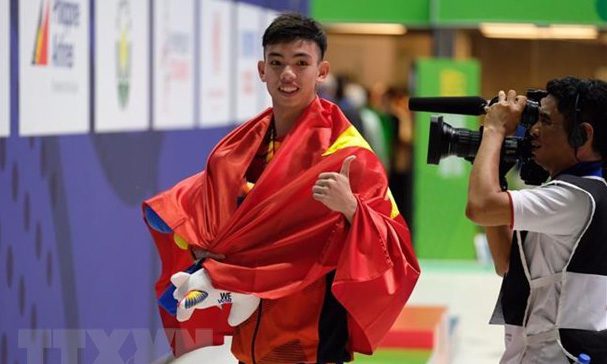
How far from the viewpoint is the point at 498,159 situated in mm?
3100

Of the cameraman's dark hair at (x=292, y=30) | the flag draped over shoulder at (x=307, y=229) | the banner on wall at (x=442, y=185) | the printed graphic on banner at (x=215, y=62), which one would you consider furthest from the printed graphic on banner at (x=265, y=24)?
the flag draped over shoulder at (x=307, y=229)

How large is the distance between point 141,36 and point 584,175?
3382 mm

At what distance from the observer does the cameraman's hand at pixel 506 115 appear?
3139 mm

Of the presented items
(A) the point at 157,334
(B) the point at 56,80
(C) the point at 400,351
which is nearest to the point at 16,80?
(B) the point at 56,80

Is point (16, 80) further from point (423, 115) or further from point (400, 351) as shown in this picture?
point (423, 115)

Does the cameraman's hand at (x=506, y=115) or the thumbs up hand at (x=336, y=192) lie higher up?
the cameraman's hand at (x=506, y=115)

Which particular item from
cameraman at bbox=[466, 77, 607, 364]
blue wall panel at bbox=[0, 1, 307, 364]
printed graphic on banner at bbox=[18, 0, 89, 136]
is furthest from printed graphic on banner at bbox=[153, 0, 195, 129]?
cameraman at bbox=[466, 77, 607, 364]

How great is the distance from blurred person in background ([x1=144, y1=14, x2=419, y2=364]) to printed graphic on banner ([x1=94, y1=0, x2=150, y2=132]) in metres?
2.20

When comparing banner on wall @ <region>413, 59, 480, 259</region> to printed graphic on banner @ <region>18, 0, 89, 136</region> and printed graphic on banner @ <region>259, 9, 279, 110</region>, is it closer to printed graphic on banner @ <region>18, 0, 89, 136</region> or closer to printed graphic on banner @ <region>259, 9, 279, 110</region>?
printed graphic on banner @ <region>259, 9, 279, 110</region>

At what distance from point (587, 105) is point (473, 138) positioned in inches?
12.1

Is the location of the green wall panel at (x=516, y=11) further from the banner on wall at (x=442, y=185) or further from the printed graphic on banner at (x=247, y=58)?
the printed graphic on banner at (x=247, y=58)

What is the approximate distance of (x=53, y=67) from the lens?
4.95 metres

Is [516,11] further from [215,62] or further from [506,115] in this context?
[506,115]

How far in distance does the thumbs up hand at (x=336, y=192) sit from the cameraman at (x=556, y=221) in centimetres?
30
